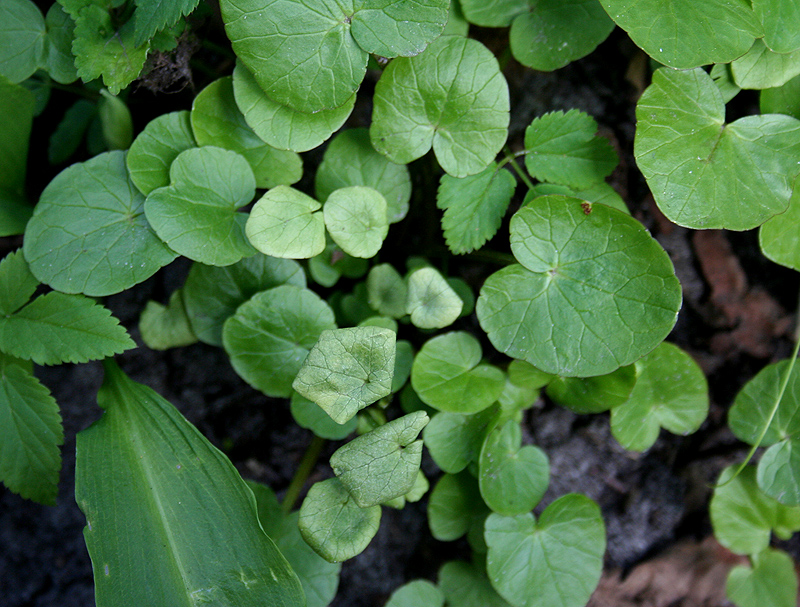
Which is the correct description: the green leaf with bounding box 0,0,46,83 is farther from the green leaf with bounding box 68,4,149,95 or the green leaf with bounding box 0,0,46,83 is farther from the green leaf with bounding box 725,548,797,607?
the green leaf with bounding box 725,548,797,607

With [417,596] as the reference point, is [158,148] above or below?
above

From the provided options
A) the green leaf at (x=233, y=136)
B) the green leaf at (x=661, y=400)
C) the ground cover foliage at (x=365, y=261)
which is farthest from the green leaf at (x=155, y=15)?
the green leaf at (x=661, y=400)

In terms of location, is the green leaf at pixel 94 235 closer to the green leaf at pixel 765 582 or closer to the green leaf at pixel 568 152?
the green leaf at pixel 568 152

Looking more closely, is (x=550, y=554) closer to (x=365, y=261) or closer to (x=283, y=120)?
(x=365, y=261)

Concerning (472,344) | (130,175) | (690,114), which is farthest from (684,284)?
(130,175)

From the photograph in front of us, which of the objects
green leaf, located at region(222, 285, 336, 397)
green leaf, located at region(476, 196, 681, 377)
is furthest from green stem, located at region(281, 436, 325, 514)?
green leaf, located at region(476, 196, 681, 377)

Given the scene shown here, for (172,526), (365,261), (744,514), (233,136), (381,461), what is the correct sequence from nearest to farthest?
(381,461)
(172,526)
(233,136)
(365,261)
(744,514)

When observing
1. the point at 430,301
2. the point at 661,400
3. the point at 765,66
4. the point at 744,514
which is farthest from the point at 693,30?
the point at 744,514

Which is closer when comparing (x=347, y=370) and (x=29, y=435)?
(x=347, y=370)

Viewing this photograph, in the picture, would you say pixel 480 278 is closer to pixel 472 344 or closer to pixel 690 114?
pixel 472 344
